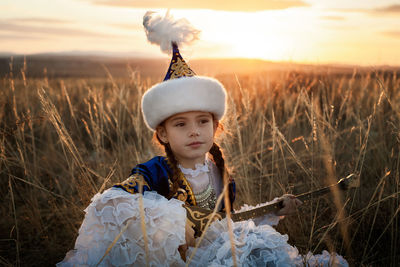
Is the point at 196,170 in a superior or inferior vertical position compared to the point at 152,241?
superior

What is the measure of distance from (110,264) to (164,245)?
268 millimetres

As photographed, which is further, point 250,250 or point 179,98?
point 179,98

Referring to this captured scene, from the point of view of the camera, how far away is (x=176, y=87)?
5.49 ft

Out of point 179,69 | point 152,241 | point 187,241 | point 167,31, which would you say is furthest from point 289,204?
point 167,31

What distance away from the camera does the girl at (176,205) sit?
1.34m

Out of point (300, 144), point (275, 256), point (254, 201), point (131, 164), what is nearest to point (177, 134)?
point (275, 256)

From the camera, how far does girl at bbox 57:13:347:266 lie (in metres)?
1.34

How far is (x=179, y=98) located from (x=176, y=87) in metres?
0.07

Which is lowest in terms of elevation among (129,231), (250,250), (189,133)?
(250,250)

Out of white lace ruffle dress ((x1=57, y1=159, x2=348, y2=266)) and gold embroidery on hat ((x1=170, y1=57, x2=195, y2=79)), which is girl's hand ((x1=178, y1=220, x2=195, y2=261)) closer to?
white lace ruffle dress ((x1=57, y1=159, x2=348, y2=266))

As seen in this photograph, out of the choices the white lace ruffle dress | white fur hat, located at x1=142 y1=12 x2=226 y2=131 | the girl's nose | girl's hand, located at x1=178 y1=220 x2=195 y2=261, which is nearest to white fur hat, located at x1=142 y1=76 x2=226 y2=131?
white fur hat, located at x1=142 y1=12 x2=226 y2=131

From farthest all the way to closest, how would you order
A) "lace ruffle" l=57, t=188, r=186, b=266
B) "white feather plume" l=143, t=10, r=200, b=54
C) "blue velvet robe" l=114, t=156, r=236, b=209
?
1. "white feather plume" l=143, t=10, r=200, b=54
2. "blue velvet robe" l=114, t=156, r=236, b=209
3. "lace ruffle" l=57, t=188, r=186, b=266

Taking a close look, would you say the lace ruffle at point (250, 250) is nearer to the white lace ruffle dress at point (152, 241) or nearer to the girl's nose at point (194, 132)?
the white lace ruffle dress at point (152, 241)

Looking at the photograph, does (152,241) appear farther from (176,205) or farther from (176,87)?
(176,87)
